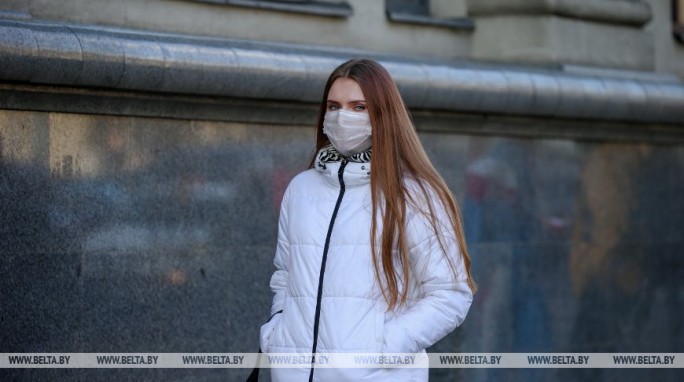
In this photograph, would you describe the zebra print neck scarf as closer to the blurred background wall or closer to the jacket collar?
the jacket collar

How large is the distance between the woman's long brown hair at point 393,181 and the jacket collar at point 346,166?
0.14 ft

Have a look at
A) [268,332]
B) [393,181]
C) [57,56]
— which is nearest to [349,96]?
[393,181]

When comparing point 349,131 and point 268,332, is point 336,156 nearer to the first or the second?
point 349,131

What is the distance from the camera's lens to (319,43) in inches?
301

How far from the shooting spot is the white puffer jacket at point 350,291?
4.29m

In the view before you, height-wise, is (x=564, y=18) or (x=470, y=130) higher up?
(x=564, y=18)

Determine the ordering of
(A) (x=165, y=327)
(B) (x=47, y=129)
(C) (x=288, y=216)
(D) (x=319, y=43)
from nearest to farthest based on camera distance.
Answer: (C) (x=288, y=216) < (B) (x=47, y=129) < (A) (x=165, y=327) < (D) (x=319, y=43)

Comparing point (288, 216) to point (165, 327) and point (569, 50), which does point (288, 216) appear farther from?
point (569, 50)

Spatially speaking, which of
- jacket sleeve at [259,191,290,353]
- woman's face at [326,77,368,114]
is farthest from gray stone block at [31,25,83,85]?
woman's face at [326,77,368,114]

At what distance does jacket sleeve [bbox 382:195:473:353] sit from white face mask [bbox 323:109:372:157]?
331 millimetres

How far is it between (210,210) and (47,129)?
1.01 m

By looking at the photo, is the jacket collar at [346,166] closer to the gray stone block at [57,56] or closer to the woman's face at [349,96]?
the woman's face at [349,96]

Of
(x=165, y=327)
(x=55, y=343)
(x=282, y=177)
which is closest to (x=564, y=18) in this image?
(x=282, y=177)

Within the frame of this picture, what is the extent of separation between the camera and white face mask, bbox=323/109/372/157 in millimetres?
4539
